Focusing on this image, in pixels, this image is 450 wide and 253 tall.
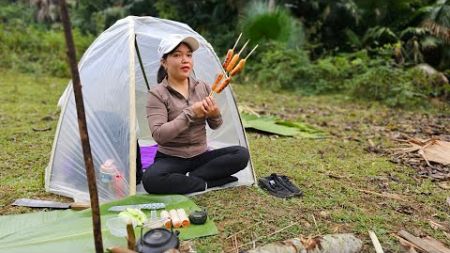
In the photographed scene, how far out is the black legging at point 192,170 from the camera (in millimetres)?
3359

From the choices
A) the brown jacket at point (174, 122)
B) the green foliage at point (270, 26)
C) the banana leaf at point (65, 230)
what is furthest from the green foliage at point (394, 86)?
the banana leaf at point (65, 230)

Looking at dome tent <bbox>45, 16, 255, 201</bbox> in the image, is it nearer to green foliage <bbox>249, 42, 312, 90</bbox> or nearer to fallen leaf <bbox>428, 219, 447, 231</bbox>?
fallen leaf <bbox>428, 219, 447, 231</bbox>

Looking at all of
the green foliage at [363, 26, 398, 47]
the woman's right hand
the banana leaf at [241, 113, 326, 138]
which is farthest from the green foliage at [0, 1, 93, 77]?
the woman's right hand

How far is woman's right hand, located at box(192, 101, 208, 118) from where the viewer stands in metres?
3.06

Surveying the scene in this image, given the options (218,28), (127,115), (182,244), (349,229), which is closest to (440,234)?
(349,229)

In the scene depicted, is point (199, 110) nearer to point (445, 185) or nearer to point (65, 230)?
point (65, 230)

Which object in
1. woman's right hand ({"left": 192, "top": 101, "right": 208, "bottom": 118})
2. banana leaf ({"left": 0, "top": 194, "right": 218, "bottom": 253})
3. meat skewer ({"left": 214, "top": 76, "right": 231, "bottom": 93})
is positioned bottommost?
banana leaf ({"left": 0, "top": 194, "right": 218, "bottom": 253})

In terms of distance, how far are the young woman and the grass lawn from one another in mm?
207

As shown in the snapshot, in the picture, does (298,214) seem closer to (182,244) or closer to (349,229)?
(349,229)

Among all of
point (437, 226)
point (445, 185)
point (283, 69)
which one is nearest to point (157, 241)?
point (437, 226)

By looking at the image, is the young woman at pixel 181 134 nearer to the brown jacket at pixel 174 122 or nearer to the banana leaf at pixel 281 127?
the brown jacket at pixel 174 122

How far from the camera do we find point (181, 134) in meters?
3.42

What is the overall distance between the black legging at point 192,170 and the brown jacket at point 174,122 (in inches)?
2.7

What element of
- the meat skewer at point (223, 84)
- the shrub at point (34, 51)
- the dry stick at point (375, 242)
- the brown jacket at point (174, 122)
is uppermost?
the meat skewer at point (223, 84)
